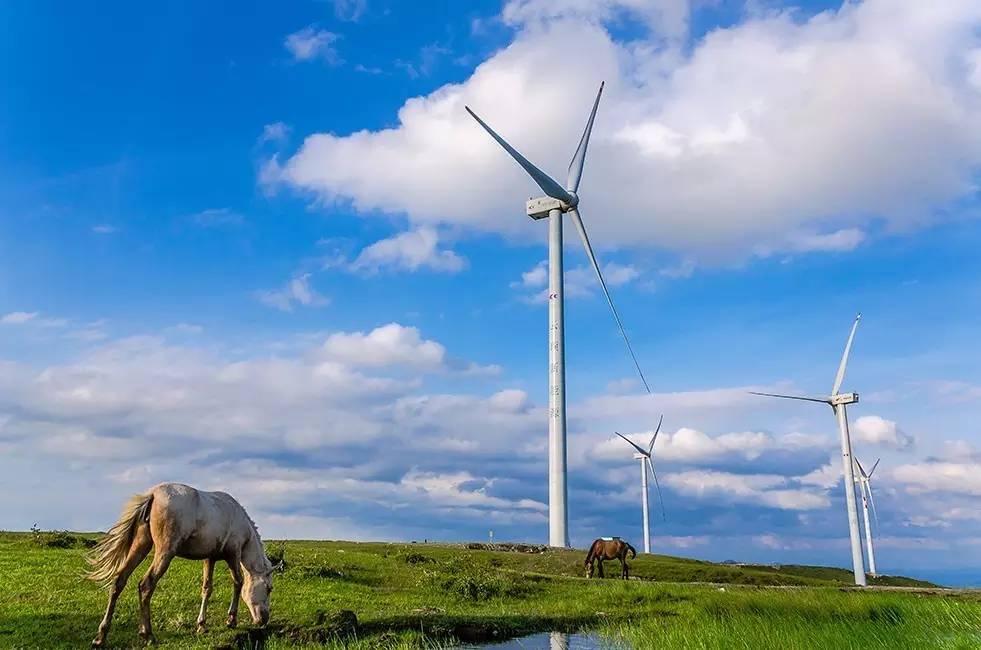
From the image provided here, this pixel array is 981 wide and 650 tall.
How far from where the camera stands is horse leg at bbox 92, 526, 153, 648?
51.6ft

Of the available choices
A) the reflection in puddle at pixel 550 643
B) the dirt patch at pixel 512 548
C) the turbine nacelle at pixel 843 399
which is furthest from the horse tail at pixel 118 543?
the turbine nacelle at pixel 843 399

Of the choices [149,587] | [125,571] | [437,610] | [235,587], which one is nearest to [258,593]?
[235,587]

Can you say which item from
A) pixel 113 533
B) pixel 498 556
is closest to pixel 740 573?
pixel 498 556

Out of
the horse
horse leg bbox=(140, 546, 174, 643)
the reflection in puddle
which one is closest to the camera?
horse leg bbox=(140, 546, 174, 643)

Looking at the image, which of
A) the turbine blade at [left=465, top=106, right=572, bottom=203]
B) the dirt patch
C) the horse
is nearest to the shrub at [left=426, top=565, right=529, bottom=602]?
the horse

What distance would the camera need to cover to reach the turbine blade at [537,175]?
57.3m

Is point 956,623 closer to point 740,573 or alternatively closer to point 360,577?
point 360,577

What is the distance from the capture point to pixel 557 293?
5559 cm

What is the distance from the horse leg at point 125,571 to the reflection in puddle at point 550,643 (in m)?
7.01

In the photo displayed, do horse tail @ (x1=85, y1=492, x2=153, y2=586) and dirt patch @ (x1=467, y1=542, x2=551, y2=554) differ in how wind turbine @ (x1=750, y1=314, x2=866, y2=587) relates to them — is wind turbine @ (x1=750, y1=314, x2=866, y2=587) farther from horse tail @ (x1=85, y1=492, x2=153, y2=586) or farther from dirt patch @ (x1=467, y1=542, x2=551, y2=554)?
horse tail @ (x1=85, y1=492, x2=153, y2=586)

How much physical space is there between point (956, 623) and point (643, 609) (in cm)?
876

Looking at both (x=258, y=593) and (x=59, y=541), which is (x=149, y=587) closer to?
(x=258, y=593)

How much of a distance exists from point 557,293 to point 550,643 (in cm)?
3962

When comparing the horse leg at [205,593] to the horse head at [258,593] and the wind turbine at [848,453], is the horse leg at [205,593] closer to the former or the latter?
the horse head at [258,593]
